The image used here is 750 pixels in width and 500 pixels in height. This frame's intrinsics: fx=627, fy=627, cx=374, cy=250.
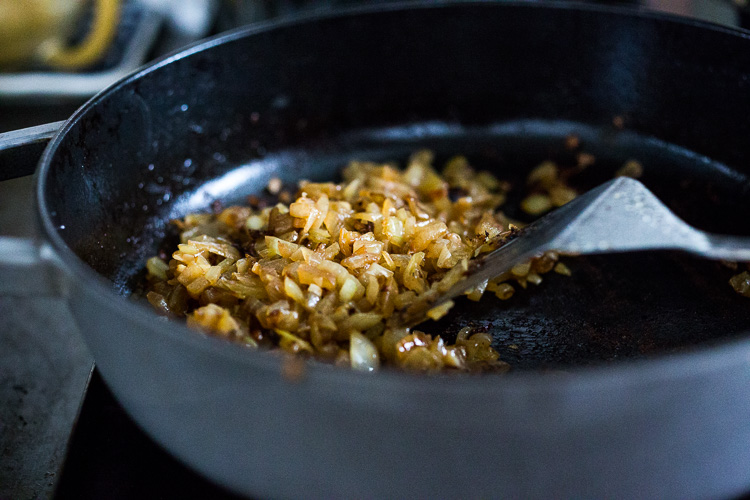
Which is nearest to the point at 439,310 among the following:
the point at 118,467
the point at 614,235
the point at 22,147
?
the point at 614,235

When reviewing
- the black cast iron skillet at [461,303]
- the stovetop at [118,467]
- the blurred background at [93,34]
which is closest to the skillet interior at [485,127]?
the black cast iron skillet at [461,303]

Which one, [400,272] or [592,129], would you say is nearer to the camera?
[400,272]

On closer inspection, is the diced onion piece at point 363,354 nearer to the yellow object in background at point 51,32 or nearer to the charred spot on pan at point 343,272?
the charred spot on pan at point 343,272

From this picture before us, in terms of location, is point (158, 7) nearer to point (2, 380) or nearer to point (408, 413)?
point (2, 380)

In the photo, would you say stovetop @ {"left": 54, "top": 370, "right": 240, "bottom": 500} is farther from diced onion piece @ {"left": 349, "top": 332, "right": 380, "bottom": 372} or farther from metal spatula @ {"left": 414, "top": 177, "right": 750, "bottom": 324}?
metal spatula @ {"left": 414, "top": 177, "right": 750, "bottom": 324}

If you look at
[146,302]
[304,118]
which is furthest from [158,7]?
[146,302]

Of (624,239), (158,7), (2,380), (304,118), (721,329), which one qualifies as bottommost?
(2,380)
